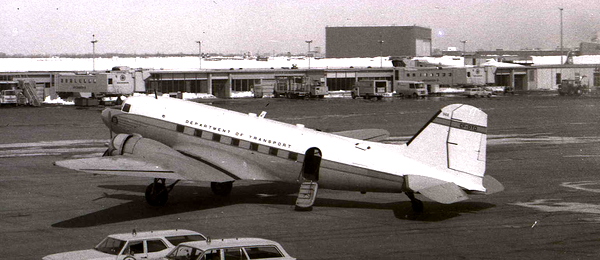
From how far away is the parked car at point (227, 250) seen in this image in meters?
16.3

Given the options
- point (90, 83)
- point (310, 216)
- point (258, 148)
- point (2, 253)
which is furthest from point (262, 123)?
point (90, 83)

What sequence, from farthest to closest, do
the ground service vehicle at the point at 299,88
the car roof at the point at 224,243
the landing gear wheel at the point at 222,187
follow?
the ground service vehicle at the point at 299,88
the landing gear wheel at the point at 222,187
the car roof at the point at 224,243

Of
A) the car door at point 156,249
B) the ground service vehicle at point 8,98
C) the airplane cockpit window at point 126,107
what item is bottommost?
the car door at point 156,249

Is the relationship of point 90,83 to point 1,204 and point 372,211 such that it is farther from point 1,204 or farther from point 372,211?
point 372,211

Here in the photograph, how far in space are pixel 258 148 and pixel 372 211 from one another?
4.78 m

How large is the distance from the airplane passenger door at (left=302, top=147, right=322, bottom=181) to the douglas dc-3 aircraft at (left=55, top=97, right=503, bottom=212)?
0.11 feet

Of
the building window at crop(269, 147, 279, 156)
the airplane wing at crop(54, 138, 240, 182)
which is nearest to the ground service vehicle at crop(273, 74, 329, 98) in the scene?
the airplane wing at crop(54, 138, 240, 182)

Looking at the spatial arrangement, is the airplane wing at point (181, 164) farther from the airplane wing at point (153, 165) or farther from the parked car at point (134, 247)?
the parked car at point (134, 247)

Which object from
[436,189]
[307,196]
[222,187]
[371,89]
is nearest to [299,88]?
[371,89]

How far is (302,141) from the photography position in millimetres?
27312

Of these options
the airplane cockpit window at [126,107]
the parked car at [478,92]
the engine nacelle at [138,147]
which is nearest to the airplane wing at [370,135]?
the engine nacelle at [138,147]

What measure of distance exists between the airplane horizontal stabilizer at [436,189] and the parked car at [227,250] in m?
7.77

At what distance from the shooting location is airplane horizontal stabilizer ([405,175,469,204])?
23.4 m

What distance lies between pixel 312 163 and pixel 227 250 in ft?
34.8
